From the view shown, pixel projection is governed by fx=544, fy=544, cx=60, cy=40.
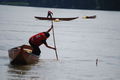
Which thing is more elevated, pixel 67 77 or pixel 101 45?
pixel 67 77

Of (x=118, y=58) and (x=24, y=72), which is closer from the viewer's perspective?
(x=24, y=72)

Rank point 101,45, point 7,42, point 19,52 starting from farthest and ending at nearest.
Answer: point 101,45
point 7,42
point 19,52

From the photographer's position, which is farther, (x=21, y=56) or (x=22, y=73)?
(x=21, y=56)

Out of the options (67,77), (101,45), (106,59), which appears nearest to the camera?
(67,77)

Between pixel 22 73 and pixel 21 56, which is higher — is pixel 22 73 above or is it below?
below

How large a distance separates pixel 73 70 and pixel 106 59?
7.99 m

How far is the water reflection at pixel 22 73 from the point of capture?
30.3 metres

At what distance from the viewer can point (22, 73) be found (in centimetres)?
3183

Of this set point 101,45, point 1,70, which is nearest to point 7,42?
point 101,45

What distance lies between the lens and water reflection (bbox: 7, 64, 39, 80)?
30284 mm

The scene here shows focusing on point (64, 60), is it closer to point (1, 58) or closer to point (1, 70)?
point (1, 58)

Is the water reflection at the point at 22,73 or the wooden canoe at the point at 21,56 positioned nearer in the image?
the water reflection at the point at 22,73

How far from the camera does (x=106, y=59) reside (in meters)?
41.8

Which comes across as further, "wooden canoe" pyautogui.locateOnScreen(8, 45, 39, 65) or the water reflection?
"wooden canoe" pyautogui.locateOnScreen(8, 45, 39, 65)
